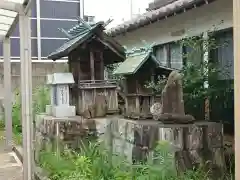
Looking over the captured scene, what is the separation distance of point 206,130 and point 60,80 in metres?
3.25

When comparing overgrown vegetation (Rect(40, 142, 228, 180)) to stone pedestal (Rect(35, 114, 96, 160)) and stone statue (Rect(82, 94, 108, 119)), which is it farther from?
stone statue (Rect(82, 94, 108, 119))

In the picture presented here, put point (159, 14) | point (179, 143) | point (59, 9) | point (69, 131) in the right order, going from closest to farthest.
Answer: point (179, 143) < point (69, 131) < point (159, 14) < point (59, 9)

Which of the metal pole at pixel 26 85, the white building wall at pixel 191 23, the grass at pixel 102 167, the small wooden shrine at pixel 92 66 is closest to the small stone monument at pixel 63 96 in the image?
the small wooden shrine at pixel 92 66

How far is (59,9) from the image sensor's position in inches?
529

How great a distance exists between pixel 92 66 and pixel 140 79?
1.48 metres

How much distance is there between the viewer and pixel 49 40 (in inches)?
524

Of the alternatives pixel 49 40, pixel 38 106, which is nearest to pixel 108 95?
pixel 38 106

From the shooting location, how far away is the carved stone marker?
520 cm

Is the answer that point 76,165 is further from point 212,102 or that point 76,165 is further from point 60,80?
point 212,102

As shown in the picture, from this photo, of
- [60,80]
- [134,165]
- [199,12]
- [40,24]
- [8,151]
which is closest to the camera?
[134,165]

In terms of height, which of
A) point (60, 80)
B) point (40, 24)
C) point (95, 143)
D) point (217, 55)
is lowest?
point (95, 143)

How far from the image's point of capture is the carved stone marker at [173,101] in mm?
5195

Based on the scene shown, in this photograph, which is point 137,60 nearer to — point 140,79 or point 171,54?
point 140,79

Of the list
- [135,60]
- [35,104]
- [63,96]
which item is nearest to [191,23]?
[135,60]
